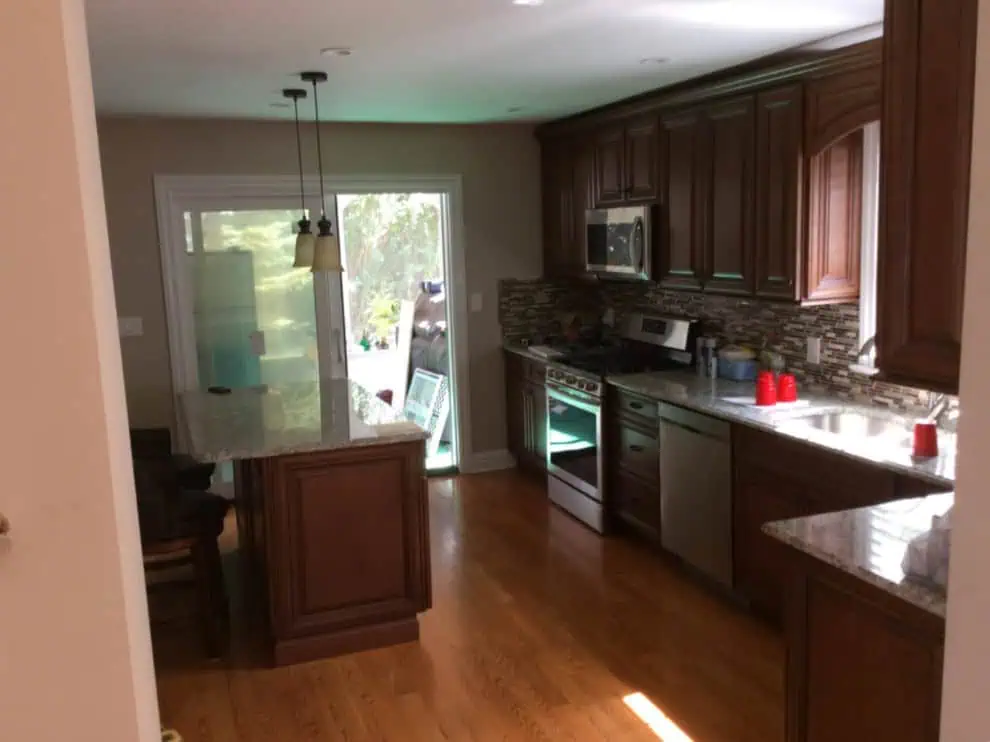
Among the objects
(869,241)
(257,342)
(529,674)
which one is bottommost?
(529,674)

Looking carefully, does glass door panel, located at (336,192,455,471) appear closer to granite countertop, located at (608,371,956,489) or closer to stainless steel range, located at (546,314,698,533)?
stainless steel range, located at (546,314,698,533)

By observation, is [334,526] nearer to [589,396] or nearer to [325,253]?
[325,253]

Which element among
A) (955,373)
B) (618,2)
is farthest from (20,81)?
(618,2)

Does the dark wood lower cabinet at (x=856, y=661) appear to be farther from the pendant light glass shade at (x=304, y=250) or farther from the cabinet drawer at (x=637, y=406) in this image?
the pendant light glass shade at (x=304, y=250)

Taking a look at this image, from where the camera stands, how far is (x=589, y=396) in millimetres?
4598

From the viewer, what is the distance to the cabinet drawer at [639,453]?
4.14 m

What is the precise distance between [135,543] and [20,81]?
22.6 inches

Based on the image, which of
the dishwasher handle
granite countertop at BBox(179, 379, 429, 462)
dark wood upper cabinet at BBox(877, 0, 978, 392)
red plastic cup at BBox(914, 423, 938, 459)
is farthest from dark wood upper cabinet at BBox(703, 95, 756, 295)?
dark wood upper cabinet at BBox(877, 0, 978, 392)

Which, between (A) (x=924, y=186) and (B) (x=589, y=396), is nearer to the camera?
(A) (x=924, y=186)

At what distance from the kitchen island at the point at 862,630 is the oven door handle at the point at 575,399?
91.6 inches

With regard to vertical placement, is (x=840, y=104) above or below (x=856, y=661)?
above

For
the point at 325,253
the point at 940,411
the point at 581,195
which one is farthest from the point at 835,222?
the point at 325,253

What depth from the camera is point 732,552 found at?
362 cm

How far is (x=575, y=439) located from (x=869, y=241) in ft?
6.27
